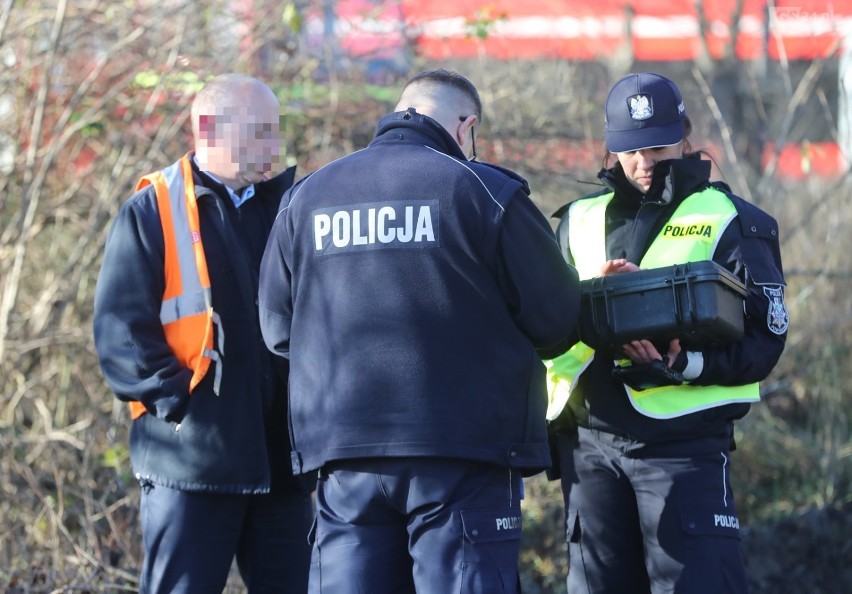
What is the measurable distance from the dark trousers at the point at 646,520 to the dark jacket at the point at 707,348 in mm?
68

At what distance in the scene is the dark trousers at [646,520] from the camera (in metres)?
3.39

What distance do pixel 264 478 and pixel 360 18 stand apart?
3.95 metres

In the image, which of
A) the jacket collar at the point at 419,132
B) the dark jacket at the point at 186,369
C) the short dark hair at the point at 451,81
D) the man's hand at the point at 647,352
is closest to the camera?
the jacket collar at the point at 419,132

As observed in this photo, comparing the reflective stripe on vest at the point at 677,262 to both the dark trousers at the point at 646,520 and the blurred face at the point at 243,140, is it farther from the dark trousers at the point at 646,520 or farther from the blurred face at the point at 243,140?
the blurred face at the point at 243,140

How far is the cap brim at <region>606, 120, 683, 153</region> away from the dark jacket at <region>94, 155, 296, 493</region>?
1.31 meters

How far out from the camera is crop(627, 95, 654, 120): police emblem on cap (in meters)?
3.55

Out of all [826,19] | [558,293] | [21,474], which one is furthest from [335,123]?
[558,293]

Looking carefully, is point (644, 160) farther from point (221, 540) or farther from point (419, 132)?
point (221, 540)

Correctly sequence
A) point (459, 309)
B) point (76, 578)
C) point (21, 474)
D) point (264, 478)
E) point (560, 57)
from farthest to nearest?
1. point (560, 57)
2. point (21, 474)
3. point (76, 578)
4. point (264, 478)
5. point (459, 309)

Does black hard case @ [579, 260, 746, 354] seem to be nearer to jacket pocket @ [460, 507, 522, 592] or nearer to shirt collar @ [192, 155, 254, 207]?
jacket pocket @ [460, 507, 522, 592]

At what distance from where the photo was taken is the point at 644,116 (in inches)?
140

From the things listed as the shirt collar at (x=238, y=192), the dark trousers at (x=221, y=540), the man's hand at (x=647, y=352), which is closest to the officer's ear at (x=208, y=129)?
the shirt collar at (x=238, y=192)

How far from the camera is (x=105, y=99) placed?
19.2 ft

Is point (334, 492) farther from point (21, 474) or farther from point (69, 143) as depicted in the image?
point (69, 143)
